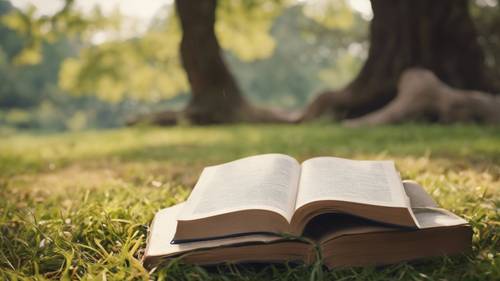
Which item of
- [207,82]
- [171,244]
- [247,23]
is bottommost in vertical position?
[207,82]

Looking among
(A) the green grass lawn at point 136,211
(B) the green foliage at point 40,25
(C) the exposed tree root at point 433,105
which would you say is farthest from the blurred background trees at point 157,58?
(A) the green grass lawn at point 136,211

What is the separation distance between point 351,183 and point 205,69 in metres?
8.38

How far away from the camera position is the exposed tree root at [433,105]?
257 inches

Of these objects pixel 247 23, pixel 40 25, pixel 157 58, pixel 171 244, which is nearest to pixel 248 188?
pixel 171 244

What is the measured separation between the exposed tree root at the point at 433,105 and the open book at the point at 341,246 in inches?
222

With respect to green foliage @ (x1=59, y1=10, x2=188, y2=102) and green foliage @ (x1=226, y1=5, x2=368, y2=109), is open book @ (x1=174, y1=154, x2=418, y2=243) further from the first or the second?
green foliage @ (x1=226, y1=5, x2=368, y2=109)

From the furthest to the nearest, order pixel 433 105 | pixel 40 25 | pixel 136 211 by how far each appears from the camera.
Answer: pixel 40 25 → pixel 433 105 → pixel 136 211

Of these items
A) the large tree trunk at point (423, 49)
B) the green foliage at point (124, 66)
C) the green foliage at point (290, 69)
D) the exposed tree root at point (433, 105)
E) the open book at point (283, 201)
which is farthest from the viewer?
the green foliage at point (290, 69)

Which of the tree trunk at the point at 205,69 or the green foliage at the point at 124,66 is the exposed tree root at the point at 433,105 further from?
the green foliage at the point at 124,66

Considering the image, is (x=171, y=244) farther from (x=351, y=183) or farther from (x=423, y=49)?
(x=423, y=49)

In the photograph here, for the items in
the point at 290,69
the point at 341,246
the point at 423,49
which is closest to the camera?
the point at 341,246

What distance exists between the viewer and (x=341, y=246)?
4.01ft

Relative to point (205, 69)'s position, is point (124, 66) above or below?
below

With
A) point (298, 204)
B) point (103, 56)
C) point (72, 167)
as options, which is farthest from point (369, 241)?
point (103, 56)
